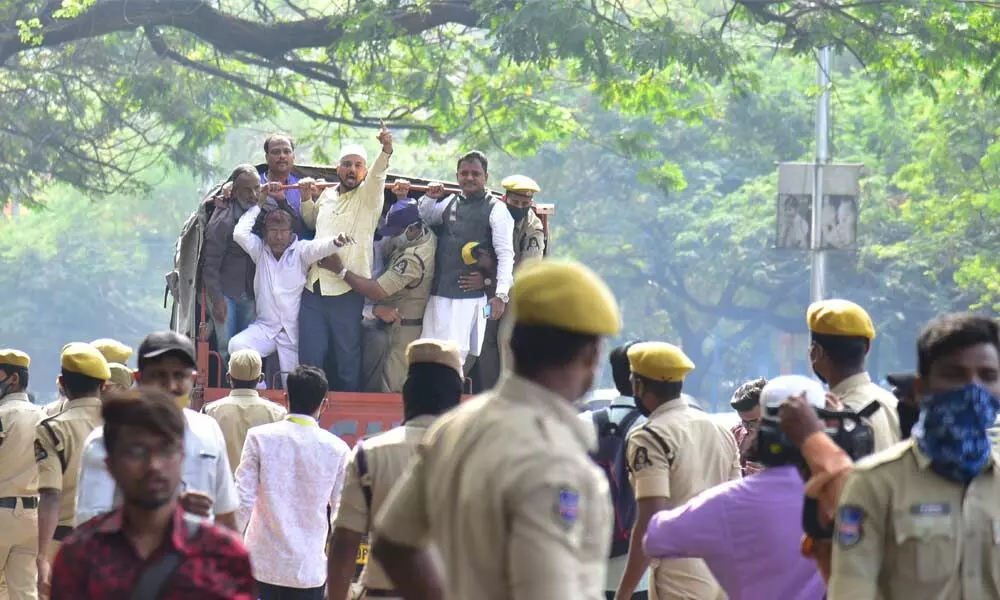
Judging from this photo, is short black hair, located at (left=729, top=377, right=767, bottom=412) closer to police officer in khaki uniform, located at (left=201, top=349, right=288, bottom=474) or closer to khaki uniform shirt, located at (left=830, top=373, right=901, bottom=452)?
police officer in khaki uniform, located at (left=201, top=349, right=288, bottom=474)

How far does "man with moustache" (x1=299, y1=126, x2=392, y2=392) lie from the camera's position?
1242cm

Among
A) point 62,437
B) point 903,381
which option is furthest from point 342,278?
point 903,381

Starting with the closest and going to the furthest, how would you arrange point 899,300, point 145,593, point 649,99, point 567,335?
point 567,335 < point 145,593 < point 649,99 < point 899,300

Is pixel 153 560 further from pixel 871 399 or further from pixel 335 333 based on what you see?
pixel 335 333

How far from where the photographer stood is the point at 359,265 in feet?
41.2

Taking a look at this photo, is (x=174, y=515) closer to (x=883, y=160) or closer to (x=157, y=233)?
(x=883, y=160)

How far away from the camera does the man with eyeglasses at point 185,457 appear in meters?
5.25

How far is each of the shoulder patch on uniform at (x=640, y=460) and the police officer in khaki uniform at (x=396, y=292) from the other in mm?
6067

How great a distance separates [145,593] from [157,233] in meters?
47.7

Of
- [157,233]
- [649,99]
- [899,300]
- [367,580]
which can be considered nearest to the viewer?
[367,580]

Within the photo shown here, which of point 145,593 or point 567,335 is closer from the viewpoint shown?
point 567,335

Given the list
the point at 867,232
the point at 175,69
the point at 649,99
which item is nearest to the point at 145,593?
the point at 649,99

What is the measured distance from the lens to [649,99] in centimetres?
1861

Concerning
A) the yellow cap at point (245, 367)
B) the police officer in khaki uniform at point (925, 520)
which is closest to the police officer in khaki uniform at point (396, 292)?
the yellow cap at point (245, 367)
